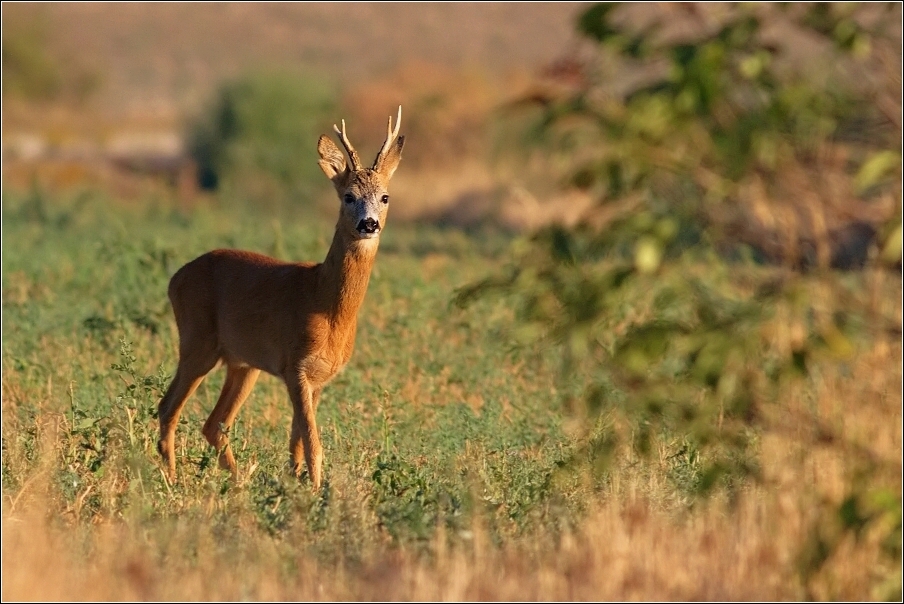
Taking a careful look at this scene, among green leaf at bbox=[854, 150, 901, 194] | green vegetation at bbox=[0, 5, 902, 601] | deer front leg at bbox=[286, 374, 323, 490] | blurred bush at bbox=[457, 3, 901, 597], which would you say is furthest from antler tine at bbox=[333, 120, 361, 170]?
green leaf at bbox=[854, 150, 901, 194]

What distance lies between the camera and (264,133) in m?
40.1

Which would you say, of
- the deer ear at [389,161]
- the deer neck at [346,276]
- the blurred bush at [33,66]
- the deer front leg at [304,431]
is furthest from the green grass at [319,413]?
the blurred bush at [33,66]

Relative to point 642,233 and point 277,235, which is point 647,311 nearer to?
point 277,235

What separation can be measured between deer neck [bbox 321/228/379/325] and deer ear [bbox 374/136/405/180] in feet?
2.10

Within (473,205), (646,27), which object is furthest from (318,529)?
(473,205)

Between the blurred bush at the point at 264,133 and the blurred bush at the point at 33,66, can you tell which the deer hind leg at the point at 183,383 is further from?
the blurred bush at the point at 33,66

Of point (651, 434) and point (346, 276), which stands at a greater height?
point (346, 276)

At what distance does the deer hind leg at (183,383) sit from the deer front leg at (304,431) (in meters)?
0.82

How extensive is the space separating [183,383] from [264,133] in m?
29.7

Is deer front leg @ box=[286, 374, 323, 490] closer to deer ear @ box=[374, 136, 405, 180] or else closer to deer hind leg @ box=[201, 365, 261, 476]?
deer hind leg @ box=[201, 365, 261, 476]

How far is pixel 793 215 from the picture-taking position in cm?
710

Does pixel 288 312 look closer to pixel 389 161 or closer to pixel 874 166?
pixel 389 161

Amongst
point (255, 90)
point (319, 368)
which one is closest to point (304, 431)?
point (319, 368)

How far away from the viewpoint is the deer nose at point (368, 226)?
10.4m
